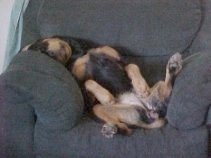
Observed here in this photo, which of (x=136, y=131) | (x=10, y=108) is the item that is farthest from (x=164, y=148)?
(x=10, y=108)

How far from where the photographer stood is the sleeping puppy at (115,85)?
176 cm

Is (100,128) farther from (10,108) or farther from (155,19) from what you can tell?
(155,19)

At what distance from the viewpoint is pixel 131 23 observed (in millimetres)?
2211

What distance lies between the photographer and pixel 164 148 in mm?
1631

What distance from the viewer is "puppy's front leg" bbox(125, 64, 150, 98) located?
186 centimetres

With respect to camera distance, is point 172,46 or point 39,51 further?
point 172,46

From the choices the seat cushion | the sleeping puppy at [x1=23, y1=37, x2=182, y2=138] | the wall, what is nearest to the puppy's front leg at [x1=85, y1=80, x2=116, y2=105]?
the sleeping puppy at [x1=23, y1=37, x2=182, y2=138]

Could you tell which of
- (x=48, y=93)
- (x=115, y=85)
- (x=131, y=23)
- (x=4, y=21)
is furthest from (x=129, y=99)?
(x=4, y=21)

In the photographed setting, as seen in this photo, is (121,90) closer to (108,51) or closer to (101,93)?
(101,93)

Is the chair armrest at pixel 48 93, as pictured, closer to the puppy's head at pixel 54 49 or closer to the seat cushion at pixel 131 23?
the puppy's head at pixel 54 49

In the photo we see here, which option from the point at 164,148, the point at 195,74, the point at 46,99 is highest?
the point at 195,74

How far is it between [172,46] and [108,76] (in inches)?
18.5

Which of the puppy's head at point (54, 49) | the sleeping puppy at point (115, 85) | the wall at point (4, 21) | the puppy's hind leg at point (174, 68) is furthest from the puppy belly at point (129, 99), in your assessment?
the wall at point (4, 21)

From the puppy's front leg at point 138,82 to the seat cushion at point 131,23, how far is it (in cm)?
27
